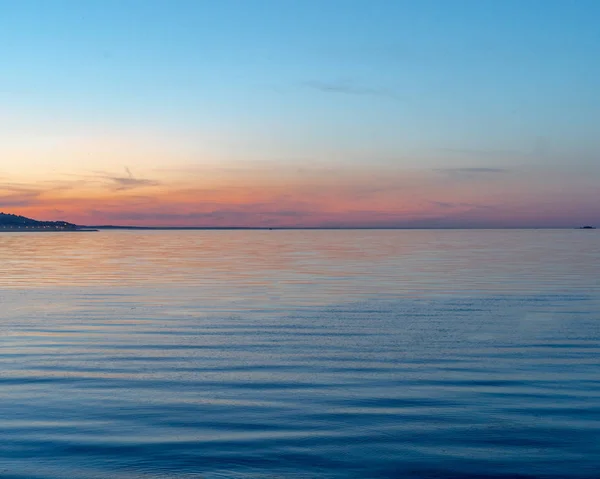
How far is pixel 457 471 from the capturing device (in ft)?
29.7

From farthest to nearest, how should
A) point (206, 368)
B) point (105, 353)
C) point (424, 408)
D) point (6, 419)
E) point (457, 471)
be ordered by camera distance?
point (105, 353)
point (206, 368)
point (424, 408)
point (6, 419)
point (457, 471)

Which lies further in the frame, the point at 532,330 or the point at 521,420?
the point at 532,330

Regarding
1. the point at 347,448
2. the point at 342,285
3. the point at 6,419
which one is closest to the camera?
the point at 347,448

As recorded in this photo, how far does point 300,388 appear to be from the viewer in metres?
13.3

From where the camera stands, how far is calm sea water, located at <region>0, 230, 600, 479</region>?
9453 mm

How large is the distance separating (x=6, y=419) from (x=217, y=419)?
3.26 m

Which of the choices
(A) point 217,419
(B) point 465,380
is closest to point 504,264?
(B) point 465,380

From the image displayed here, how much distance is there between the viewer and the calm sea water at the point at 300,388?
945 cm

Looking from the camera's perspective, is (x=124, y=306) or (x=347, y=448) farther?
(x=124, y=306)

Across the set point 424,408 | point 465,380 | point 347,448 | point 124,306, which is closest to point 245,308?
point 124,306

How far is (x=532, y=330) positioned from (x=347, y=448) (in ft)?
39.3

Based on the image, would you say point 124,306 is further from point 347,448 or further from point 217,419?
point 347,448

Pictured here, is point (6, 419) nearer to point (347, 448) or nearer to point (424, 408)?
point (347, 448)

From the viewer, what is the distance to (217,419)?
37.0 ft
